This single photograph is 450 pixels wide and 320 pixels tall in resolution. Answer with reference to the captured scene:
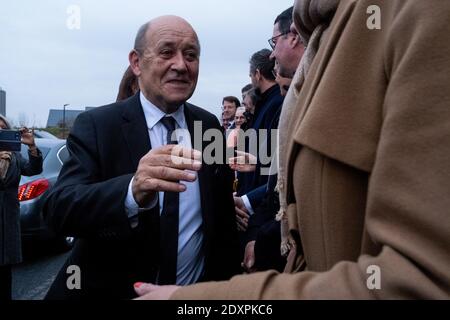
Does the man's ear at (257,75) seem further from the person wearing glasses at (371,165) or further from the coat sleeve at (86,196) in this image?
the person wearing glasses at (371,165)

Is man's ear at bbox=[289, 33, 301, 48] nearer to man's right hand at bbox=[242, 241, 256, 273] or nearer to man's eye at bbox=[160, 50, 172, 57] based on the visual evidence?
man's eye at bbox=[160, 50, 172, 57]

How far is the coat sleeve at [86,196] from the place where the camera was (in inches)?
57.3

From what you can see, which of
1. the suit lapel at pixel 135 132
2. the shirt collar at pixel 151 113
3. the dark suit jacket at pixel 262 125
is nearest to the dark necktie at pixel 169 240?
the suit lapel at pixel 135 132

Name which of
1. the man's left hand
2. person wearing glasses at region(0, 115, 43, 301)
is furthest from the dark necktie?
person wearing glasses at region(0, 115, 43, 301)

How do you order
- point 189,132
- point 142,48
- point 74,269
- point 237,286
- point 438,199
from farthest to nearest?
point 189,132 < point 142,48 < point 74,269 < point 237,286 < point 438,199

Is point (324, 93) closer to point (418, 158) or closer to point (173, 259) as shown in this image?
point (418, 158)

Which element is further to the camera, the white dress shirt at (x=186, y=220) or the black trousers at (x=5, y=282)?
the black trousers at (x=5, y=282)

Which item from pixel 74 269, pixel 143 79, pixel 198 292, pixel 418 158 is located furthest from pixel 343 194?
pixel 143 79

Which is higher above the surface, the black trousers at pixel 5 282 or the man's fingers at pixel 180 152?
the man's fingers at pixel 180 152

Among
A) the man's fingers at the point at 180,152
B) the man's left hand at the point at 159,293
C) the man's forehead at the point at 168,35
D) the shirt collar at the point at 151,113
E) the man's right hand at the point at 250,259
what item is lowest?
the man's right hand at the point at 250,259

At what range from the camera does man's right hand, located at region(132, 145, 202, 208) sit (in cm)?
124

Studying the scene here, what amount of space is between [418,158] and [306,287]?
0.99ft

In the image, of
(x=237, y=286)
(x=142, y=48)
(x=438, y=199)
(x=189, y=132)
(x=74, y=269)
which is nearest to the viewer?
(x=438, y=199)

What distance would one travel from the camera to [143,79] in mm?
1873
